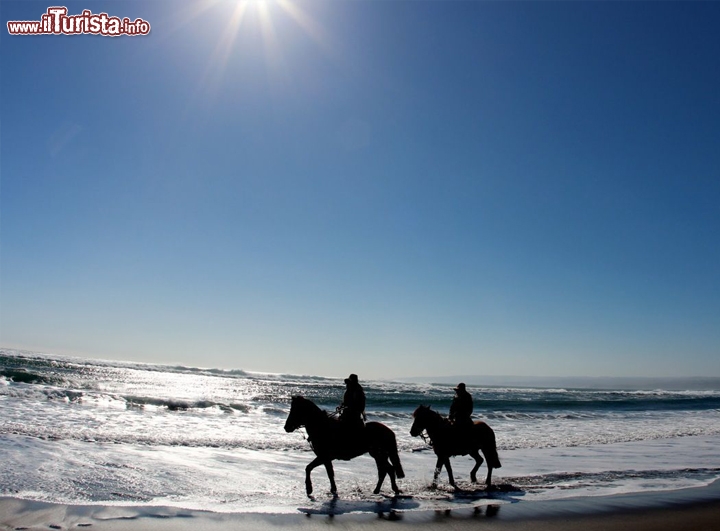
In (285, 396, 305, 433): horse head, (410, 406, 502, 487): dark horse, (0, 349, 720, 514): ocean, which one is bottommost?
(0, 349, 720, 514): ocean

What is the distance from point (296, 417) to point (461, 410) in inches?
146

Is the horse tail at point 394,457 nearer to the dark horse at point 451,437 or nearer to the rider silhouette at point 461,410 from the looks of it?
the dark horse at point 451,437

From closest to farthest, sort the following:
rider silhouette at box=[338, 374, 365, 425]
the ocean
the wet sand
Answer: the wet sand
the ocean
rider silhouette at box=[338, 374, 365, 425]

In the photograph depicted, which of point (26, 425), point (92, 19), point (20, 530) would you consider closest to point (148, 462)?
point (20, 530)

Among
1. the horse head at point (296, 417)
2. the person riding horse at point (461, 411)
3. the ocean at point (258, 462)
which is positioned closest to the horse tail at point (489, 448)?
the person riding horse at point (461, 411)

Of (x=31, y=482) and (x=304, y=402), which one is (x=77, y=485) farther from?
(x=304, y=402)

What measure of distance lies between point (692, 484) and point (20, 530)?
12767 mm

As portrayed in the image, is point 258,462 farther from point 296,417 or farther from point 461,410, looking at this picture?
point 461,410

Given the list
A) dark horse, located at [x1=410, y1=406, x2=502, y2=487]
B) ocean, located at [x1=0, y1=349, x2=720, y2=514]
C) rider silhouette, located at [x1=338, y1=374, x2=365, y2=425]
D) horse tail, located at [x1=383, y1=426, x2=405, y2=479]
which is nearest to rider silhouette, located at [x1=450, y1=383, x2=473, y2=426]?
dark horse, located at [x1=410, y1=406, x2=502, y2=487]

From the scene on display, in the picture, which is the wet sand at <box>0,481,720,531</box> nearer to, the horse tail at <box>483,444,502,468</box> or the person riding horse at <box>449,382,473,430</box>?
the horse tail at <box>483,444,502,468</box>

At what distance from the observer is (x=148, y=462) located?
464 inches

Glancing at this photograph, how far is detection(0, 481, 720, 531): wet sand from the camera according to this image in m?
6.77

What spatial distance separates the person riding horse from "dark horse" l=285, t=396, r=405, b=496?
69.4 inches

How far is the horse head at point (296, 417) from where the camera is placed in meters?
9.60
